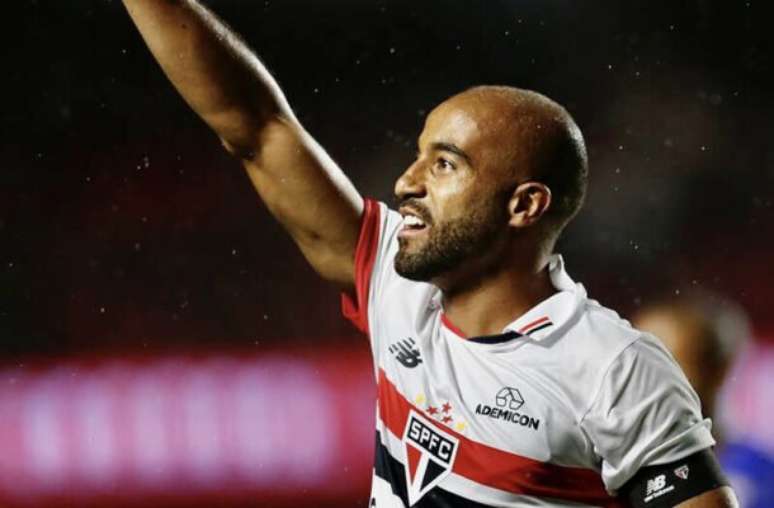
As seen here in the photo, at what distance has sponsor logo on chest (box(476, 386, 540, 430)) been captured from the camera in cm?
231

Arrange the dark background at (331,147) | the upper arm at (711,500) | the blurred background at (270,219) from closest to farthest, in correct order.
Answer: the upper arm at (711,500)
the blurred background at (270,219)
the dark background at (331,147)

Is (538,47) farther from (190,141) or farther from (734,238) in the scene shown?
(190,141)

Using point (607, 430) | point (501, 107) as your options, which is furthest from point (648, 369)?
point (501, 107)

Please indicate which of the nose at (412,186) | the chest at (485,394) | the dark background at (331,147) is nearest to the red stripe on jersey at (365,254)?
the chest at (485,394)

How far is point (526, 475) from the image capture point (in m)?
2.31

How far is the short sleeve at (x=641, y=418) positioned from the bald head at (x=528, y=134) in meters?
0.38

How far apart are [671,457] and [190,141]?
4.00 metres

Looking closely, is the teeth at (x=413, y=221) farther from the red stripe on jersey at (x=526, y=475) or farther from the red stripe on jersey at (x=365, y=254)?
the red stripe on jersey at (x=526, y=475)

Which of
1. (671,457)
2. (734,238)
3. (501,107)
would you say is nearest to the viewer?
(671,457)

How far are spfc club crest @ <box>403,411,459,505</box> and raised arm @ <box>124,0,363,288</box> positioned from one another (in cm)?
39

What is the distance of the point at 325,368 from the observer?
17.3 ft

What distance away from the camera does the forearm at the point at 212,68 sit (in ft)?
8.16

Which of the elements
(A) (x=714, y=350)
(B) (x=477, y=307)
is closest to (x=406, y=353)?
(B) (x=477, y=307)

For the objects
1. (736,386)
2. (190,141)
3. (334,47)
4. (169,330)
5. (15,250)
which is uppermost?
(334,47)
